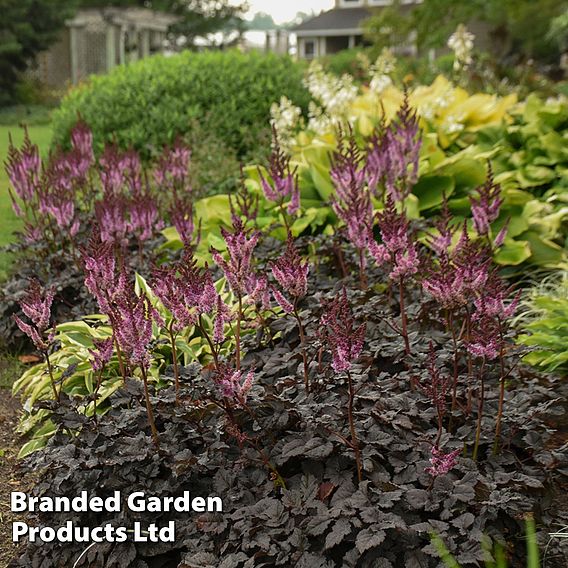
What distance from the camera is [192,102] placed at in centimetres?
873

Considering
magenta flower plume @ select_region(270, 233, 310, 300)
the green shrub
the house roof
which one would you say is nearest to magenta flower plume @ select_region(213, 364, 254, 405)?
magenta flower plume @ select_region(270, 233, 310, 300)

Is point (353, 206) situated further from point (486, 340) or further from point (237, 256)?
point (486, 340)

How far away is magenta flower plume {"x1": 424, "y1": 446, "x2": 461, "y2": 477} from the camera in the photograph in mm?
2324

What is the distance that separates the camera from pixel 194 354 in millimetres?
3506

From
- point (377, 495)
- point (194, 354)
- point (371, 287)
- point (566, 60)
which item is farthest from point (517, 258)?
point (566, 60)

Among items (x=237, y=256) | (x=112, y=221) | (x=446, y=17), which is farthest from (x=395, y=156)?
(x=446, y=17)

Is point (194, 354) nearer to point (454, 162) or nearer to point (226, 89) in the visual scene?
point (454, 162)

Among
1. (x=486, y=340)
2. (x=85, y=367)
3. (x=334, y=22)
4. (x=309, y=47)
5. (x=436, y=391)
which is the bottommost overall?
(x=85, y=367)

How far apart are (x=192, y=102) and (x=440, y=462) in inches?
277

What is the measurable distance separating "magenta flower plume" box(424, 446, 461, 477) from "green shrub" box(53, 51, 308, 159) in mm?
6189

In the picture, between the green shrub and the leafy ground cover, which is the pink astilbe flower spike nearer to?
the leafy ground cover

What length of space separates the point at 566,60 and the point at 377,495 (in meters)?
29.5

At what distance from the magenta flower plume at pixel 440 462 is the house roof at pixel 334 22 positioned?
41.1 meters

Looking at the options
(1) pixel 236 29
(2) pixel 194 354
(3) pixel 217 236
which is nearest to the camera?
(2) pixel 194 354
